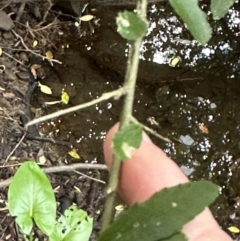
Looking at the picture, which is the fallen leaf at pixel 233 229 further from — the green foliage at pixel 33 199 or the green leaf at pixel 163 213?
the green leaf at pixel 163 213

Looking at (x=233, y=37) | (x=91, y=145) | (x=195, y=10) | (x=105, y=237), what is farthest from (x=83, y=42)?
(x=105, y=237)

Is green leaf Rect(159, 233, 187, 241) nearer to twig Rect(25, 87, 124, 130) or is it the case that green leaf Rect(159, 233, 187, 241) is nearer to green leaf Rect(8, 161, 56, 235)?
twig Rect(25, 87, 124, 130)

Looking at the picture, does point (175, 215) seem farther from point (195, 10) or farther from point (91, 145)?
point (91, 145)

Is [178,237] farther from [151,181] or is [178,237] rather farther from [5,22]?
[5,22]

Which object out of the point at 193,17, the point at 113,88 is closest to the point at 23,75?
the point at 113,88

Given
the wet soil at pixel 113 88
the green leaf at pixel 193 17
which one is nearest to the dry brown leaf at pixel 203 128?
the wet soil at pixel 113 88

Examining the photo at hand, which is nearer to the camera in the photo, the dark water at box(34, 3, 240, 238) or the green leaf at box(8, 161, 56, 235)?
the green leaf at box(8, 161, 56, 235)

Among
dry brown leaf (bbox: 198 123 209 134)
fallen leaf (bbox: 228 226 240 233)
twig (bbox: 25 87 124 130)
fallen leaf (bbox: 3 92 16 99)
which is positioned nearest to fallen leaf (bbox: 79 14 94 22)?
fallen leaf (bbox: 3 92 16 99)
